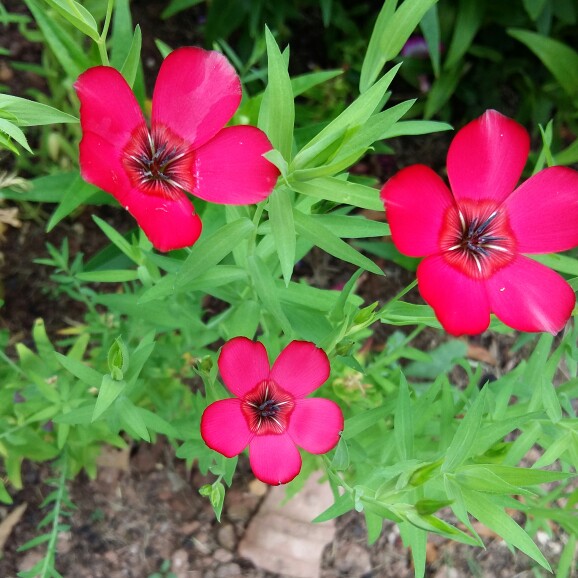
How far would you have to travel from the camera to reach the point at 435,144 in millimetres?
2119

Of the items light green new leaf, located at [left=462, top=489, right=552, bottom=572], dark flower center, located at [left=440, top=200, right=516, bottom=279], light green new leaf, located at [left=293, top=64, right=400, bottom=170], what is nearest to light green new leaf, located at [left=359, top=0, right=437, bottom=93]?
light green new leaf, located at [left=293, top=64, right=400, bottom=170]

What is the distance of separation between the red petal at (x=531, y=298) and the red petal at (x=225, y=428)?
1.20 ft

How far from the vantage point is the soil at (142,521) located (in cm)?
163

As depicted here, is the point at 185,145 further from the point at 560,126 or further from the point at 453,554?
the point at 560,126

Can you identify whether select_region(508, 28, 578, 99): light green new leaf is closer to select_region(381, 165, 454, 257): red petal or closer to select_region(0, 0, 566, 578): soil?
select_region(0, 0, 566, 578): soil

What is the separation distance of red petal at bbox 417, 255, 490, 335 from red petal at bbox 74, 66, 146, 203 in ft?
1.17

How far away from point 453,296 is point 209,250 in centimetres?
29

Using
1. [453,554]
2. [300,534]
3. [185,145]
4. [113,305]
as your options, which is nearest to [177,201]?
[185,145]

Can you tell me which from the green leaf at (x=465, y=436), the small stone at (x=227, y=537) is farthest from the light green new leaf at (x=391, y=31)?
the small stone at (x=227, y=537)

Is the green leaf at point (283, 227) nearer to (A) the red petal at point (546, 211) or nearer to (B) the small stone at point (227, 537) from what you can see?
(A) the red petal at point (546, 211)

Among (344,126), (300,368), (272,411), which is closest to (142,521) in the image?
(272,411)

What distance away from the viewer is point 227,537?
1704 mm

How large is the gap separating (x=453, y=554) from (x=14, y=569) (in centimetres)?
106

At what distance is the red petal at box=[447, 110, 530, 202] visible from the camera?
812mm
